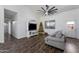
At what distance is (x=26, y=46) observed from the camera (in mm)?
1908

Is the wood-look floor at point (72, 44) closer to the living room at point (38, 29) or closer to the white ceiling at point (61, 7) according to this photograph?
the living room at point (38, 29)

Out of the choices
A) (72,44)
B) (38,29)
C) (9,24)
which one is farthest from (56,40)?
(9,24)

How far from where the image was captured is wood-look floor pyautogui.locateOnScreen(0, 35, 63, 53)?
6.17 ft

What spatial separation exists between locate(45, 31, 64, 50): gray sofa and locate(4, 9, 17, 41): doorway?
0.75 meters

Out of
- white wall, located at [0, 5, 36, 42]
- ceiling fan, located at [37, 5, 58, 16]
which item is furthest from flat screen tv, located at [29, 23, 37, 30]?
ceiling fan, located at [37, 5, 58, 16]

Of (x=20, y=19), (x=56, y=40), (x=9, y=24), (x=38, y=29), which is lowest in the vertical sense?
(x=56, y=40)

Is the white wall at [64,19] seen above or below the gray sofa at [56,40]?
above

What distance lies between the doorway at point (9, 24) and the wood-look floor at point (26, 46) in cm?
2

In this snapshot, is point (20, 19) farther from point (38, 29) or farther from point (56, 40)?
point (56, 40)

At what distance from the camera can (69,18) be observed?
1.86m

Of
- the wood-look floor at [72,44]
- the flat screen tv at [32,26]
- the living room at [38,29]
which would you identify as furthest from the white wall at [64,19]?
the flat screen tv at [32,26]

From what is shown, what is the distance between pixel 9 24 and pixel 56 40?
1.04 m

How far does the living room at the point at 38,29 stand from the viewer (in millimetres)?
1850
